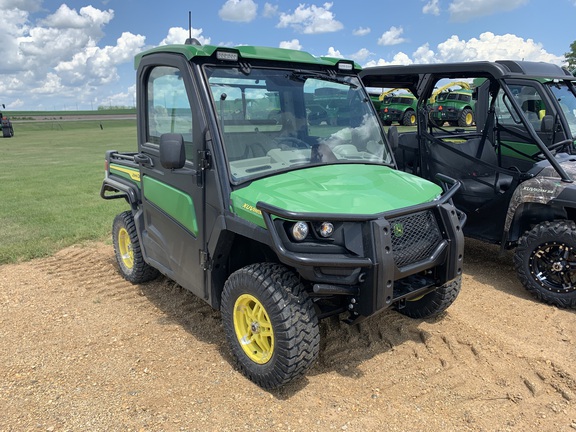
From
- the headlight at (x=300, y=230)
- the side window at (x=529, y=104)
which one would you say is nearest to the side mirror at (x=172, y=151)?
the headlight at (x=300, y=230)

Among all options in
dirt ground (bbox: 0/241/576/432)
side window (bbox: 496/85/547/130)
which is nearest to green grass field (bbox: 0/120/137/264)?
dirt ground (bbox: 0/241/576/432)

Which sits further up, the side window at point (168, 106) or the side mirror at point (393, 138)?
the side window at point (168, 106)

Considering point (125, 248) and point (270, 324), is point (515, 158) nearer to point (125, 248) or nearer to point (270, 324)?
point (270, 324)

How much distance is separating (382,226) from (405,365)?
1266 millimetres

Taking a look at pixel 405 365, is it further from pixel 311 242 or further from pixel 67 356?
pixel 67 356

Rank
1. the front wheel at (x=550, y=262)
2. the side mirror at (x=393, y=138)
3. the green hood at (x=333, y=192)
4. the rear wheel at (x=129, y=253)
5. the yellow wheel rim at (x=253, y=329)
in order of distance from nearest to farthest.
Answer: the green hood at (x=333, y=192) → the yellow wheel rim at (x=253, y=329) → the side mirror at (x=393, y=138) → the front wheel at (x=550, y=262) → the rear wheel at (x=129, y=253)

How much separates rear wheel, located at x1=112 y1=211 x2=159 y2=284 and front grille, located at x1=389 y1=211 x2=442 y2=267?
290 cm

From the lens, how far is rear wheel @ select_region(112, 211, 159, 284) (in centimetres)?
504

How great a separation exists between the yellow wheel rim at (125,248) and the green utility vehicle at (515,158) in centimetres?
300

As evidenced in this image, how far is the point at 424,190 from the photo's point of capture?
350 centimetres

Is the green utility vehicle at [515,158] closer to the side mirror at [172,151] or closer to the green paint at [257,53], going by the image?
the green paint at [257,53]

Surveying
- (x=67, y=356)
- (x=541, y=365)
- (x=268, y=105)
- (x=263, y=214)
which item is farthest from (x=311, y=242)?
(x=67, y=356)

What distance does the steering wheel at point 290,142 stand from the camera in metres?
3.70

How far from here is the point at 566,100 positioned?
6051 mm
